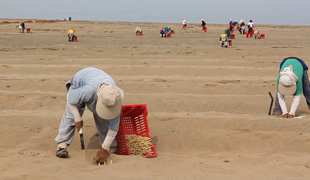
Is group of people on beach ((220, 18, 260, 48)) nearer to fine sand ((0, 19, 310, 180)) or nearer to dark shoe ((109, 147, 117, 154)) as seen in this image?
fine sand ((0, 19, 310, 180))

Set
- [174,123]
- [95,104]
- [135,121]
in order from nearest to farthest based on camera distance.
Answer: [95,104]
[135,121]
[174,123]

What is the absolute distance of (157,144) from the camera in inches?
231

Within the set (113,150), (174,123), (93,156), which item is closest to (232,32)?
(174,123)

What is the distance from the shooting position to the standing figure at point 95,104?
14.4 feet

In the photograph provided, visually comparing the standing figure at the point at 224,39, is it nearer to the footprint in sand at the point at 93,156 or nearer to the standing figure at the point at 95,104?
the standing figure at the point at 95,104

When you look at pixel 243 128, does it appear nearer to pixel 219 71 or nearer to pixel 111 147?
pixel 111 147

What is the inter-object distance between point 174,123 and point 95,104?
2123mm

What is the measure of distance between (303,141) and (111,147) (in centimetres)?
257

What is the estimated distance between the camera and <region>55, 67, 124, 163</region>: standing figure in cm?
438

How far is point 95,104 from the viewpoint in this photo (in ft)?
15.5

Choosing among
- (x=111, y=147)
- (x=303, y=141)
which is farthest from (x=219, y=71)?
(x=111, y=147)

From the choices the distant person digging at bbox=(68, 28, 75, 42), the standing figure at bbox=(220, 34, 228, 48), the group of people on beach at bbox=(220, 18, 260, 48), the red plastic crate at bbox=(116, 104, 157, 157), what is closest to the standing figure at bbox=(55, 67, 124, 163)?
the red plastic crate at bbox=(116, 104, 157, 157)

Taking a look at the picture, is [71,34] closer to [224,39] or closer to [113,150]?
[224,39]

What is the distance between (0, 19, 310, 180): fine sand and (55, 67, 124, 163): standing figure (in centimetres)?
22
